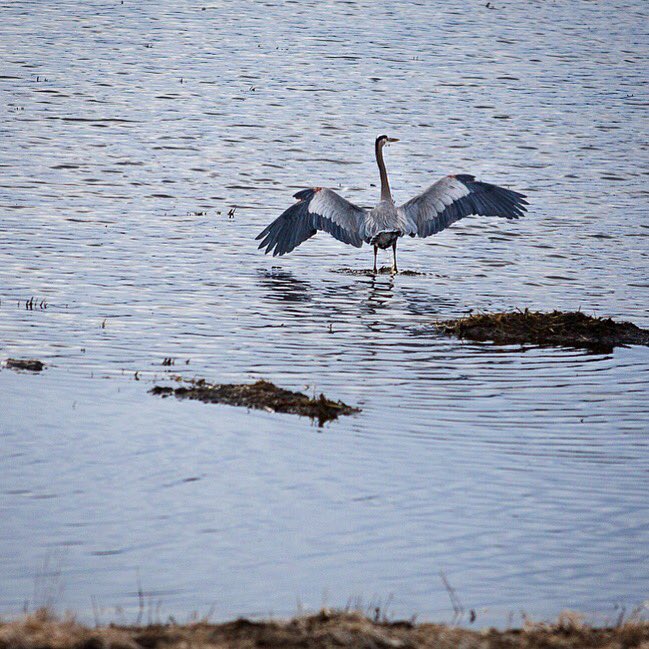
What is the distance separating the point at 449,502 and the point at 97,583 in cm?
237

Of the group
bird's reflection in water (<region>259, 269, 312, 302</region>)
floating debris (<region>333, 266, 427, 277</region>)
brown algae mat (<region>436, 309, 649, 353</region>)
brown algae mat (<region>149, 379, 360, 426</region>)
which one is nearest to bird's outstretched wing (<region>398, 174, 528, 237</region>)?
floating debris (<region>333, 266, 427, 277</region>)

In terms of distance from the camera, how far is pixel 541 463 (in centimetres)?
883

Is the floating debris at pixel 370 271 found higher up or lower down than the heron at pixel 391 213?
lower down

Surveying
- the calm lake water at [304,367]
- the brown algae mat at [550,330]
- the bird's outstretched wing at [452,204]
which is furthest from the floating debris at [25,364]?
the bird's outstretched wing at [452,204]

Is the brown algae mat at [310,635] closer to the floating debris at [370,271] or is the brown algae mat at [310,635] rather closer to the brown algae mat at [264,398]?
the brown algae mat at [264,398]

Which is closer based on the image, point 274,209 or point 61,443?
point 61,443

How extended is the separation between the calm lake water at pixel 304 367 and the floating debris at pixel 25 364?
0.49 ft

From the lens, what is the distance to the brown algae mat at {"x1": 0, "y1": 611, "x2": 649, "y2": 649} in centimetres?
514

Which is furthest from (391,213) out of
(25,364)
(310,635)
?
(310,635)

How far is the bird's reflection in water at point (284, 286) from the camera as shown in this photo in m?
15.2

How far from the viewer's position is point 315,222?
17.4 metres

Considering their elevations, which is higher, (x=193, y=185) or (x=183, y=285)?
(x=193, y=185)

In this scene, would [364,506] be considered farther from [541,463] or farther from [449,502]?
[541,463]

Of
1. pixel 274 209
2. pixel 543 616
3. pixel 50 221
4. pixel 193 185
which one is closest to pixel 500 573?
pixel 543 616
